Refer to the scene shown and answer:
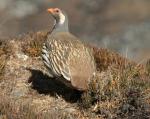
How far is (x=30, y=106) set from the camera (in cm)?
1148

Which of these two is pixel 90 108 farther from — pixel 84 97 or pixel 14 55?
pixel 14 55

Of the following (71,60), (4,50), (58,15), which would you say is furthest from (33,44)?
(71,60)

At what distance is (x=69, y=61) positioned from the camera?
12.5 metres

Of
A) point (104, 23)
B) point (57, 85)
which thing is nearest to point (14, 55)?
point (57, 85)

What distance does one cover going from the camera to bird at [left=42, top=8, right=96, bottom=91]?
1227cm

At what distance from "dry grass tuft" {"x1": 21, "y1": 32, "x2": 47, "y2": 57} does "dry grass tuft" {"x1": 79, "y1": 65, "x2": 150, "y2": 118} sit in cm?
207

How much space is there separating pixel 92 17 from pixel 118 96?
1015 inches

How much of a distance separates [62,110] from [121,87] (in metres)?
0.95

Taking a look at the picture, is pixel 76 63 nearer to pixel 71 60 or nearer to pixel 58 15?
pixel 71 60

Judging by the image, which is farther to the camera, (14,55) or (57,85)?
(14,55)

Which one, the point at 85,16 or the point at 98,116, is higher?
the point at 85,16

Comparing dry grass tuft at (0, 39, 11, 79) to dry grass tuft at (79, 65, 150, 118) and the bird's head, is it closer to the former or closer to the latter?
the bird's head

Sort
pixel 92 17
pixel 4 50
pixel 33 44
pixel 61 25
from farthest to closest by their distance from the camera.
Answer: pixel 92 17, pixel 33 44, pixel 4 50, pixel 61 25

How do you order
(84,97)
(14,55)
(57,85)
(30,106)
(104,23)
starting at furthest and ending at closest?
(104,23), (14,55), (57,85), (84,97), (30,106)
